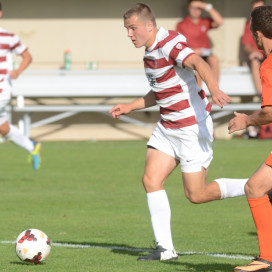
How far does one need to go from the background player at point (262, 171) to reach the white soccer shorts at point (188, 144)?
109cm

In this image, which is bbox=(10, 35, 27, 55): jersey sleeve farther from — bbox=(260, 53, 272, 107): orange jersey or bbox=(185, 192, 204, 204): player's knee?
bbox=(260, 53, 272, 107): orange jersey

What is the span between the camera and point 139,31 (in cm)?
703

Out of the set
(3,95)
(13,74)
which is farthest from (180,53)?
(13,74)

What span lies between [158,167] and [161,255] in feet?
2.36

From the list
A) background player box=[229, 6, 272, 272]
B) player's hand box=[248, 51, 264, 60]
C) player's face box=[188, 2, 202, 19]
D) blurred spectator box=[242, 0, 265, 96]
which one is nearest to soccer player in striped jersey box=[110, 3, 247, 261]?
background player box=[229, 6, 272, 272]

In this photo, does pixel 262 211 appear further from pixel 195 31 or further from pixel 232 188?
pixel 195 31

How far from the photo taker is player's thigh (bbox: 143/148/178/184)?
7.07 m

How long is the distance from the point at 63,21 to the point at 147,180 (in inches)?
600

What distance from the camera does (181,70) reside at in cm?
708

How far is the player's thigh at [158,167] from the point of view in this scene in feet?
23.2

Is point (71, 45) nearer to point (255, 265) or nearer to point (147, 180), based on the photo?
point (147, 180)

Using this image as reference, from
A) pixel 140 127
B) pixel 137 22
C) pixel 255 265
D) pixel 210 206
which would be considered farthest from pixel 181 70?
pixel 140 127

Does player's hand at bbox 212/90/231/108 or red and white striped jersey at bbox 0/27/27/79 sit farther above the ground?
player's hand at bbox 212/90/231/108

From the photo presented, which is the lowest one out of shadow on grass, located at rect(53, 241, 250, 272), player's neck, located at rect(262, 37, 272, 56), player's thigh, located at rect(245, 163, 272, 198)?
shadow on grass, located at rect(53, 241, 250, 272)
